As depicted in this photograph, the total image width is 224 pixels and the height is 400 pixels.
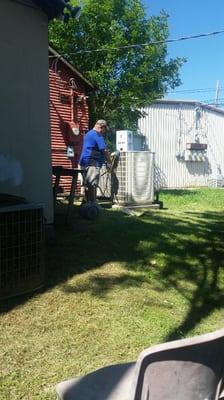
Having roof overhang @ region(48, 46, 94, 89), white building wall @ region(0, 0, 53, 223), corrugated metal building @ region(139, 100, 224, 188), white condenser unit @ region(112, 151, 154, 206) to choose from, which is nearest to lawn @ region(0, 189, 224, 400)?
white building wall @ region(0, 0, 53, 223)

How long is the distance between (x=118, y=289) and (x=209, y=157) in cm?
2313

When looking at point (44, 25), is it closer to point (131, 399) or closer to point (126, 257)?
point (126, 257)

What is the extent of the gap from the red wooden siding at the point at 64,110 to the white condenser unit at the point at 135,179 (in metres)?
3.66

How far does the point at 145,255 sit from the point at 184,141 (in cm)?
2010

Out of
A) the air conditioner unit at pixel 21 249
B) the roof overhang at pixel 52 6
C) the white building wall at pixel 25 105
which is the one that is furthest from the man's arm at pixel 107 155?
the air conditioner unit at pixel 21 249

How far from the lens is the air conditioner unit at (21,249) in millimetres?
4625

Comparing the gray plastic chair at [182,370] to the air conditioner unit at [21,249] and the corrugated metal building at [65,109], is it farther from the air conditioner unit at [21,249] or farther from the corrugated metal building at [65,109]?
the corrugated metal building at [65,109]

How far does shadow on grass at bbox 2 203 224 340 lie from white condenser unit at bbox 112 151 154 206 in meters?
1.72

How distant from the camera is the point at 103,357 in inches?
152

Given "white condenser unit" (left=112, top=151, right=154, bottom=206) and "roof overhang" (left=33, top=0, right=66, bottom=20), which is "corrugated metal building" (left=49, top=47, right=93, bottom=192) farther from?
"roof overhang" (left=33, top=0, right=66, bottom=20)

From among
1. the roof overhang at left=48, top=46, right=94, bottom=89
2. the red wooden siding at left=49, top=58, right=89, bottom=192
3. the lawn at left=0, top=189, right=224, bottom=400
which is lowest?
the lawn at left=0, top=189, right=224, bottom=400

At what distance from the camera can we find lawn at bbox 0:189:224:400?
377cm

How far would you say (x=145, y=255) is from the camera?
6562mm

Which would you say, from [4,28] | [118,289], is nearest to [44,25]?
[4,28]
